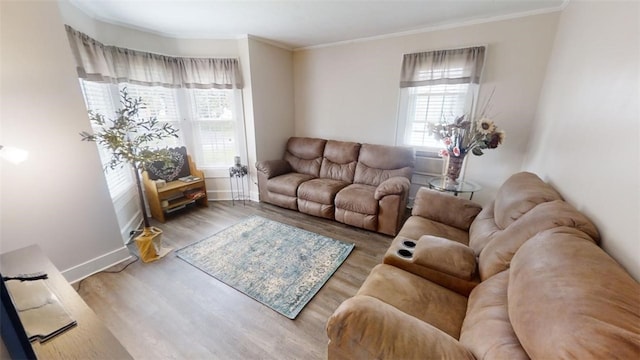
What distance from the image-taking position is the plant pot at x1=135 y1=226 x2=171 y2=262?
2.32 m

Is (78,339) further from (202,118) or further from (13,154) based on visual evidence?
(202,118)

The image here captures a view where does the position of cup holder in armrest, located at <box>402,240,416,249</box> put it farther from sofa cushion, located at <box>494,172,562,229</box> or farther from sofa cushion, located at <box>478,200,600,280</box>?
sofa cushion, located at <box>494,172,562,229</box>

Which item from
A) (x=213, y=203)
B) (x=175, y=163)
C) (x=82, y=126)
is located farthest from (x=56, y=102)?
(x=213, y=203)

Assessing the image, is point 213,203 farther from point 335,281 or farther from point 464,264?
point 464,264

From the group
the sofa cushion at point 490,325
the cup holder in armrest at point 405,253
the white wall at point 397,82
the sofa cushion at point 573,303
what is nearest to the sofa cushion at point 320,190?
the white wall at point 397,82

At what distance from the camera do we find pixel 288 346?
1.55 metres

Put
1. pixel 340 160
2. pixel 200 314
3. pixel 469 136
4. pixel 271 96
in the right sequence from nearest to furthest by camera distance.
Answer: pixel 200 314 → pixel 469 136 → pixel 340 160 → pixel 271 96

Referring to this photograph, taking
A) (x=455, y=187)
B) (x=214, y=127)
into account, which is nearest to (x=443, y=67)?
(x=455, y=187)

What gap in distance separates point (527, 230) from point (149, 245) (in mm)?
2936

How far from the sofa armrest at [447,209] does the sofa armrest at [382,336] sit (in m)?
1.35

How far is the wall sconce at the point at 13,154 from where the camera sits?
1578mm

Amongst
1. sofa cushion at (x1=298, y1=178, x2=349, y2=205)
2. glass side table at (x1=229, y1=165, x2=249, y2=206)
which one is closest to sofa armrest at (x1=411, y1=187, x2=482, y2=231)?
sofa cushion at (x1=298, y1=178, x2=349, y2=205)

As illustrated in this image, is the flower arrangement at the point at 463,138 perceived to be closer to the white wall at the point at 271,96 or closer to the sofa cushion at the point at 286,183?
the sofa cushion at the point at 286,183

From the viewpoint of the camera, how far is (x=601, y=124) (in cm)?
136
